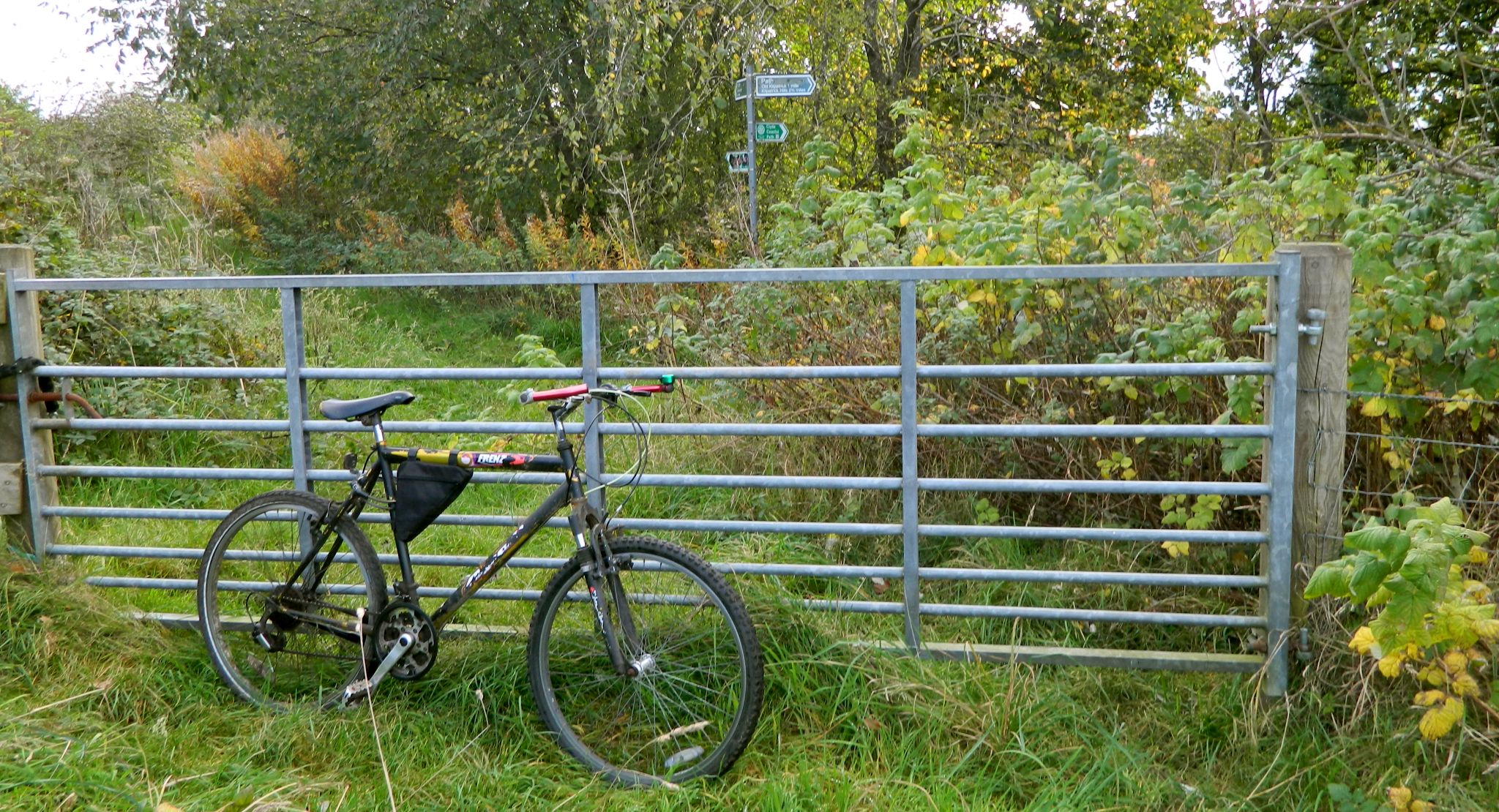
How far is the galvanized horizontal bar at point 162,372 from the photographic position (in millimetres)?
4453

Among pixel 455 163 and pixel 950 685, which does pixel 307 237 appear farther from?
pixel 950 685

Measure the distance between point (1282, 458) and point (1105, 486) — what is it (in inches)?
21.1

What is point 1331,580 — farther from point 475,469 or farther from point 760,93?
point 760,93

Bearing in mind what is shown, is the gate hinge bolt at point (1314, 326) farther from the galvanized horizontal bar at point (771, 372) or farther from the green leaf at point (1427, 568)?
the galvanized horizontal bar at point (771, 372)

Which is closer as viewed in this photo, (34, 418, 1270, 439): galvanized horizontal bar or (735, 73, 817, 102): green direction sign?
(34, 418, 1270, 439): galvanized horizontal bar

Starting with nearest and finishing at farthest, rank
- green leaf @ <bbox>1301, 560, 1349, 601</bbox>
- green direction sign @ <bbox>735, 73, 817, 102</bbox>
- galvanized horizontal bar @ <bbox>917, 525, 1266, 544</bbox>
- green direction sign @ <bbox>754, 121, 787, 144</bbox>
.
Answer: green leaf @ <bbox>1301, 560, 1349, 601</bbox> < galvanized horizontal bar @ <bbox>917, 525, 1266, 544</bbox> < green direction sign @ <bbox>735, 73, 817, 102</bbox> < green direction sign @ <bbox>754, 121, 787, 144</bbox>

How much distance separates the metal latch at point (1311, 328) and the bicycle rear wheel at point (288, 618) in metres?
2.91

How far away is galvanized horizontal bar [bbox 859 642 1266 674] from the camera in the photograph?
13.3ft

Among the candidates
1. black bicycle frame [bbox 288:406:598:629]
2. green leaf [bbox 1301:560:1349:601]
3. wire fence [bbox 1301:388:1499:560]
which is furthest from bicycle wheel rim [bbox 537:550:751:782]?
wire fence [bbox 1301:388:1499:560]

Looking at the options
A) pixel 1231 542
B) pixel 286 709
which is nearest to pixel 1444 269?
pixel 1231 542

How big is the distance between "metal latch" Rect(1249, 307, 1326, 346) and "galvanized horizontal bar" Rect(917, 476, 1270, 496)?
1.54 feet

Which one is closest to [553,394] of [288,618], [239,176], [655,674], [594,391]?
[594,391]

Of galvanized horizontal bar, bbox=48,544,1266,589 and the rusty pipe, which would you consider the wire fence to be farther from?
the rusty pipe

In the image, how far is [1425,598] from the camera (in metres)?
3.28
